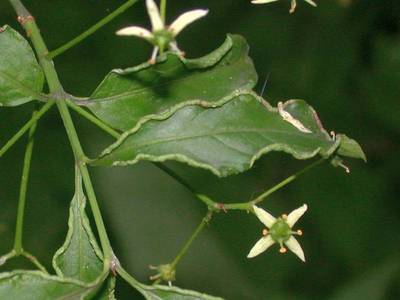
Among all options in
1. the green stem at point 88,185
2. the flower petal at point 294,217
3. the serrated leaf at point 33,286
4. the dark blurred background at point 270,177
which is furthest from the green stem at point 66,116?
the dark blurred background at point 270,177

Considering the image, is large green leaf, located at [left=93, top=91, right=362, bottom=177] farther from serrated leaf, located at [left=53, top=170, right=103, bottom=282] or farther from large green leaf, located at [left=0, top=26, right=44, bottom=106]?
large green leaf, located at [left=0, top=26, right=44, bottom=106]

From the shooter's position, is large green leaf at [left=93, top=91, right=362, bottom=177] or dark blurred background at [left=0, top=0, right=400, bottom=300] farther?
dark blurred background at [left=0, top=0, right=400, bottom=300]

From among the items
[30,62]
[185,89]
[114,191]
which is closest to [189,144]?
[185,89]

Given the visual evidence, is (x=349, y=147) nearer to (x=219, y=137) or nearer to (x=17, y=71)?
(x=219, y=137)

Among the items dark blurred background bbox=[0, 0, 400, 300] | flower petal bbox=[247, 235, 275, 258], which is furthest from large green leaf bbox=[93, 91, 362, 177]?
dark blurred background bbox=[0, 0, 400, 300]

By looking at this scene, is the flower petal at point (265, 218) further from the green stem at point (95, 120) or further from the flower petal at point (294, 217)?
the green stem at point (95, 120)

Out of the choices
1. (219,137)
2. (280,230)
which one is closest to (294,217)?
(280,230)
